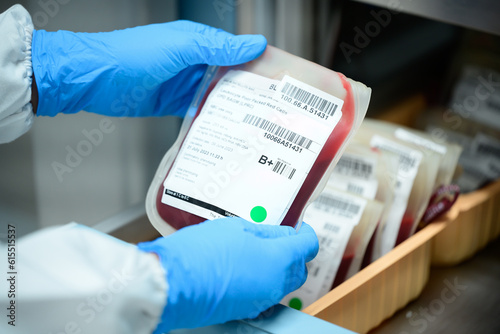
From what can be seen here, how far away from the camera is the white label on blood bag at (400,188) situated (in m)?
1.03

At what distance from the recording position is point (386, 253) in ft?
3.37

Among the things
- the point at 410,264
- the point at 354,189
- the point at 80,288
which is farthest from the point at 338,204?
the point at 80,288

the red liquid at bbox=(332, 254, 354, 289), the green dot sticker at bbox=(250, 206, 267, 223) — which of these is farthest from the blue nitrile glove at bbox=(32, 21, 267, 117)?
the red liquid at bbox=(332, 254, 354, 289)

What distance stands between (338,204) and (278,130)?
0.85ft

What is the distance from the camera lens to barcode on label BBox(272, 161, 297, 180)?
0.82 m

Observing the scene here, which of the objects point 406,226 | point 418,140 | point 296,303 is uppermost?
point 418,140

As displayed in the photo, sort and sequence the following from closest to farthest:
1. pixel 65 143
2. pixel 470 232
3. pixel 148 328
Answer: pixel 148 328 → pixel 470 232 → pixel 65 143

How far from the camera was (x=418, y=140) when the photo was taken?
1146mm

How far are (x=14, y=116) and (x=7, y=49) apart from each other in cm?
11

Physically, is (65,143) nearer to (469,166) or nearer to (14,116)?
(14,116)

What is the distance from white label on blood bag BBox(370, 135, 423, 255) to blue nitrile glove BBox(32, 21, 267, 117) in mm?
411

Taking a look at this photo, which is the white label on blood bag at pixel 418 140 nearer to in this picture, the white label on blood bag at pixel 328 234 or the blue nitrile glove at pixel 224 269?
the white label on blood bag at pixel 328 234

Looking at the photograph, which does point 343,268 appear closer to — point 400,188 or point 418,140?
point 400,188

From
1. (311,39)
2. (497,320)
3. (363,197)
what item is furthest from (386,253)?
(311,39)
